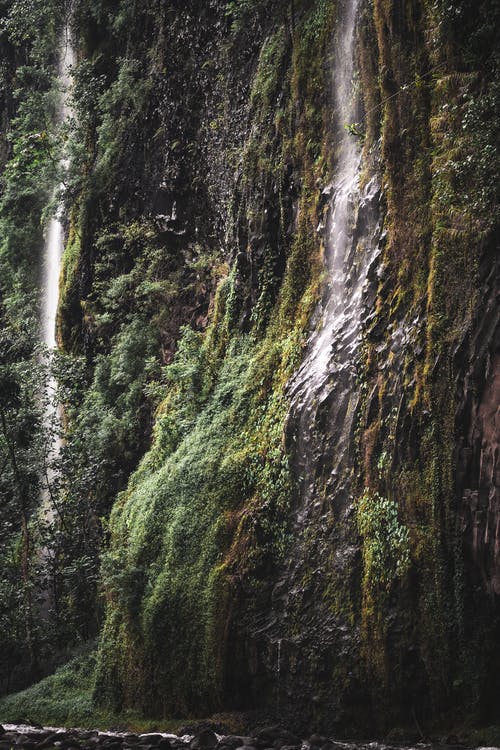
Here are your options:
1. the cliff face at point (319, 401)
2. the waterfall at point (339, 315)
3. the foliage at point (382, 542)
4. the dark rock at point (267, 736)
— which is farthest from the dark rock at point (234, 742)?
the waterfall at point (339, 315)

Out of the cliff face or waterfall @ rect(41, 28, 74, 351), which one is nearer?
the cliff face

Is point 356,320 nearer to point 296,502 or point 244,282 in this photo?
point 296,502

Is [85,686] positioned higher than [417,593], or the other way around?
[417,593]

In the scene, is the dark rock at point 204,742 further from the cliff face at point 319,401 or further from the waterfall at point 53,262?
the waterfall at point 53,262

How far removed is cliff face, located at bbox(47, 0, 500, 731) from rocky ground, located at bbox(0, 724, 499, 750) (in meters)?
0.39

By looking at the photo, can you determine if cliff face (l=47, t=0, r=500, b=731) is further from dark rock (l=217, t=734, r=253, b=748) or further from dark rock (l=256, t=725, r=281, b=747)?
dark rock (l=217, t=734, r=253, b=748)

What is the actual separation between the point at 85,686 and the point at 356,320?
7.15m

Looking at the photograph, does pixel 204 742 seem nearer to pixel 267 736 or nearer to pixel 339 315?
pixel 267 736

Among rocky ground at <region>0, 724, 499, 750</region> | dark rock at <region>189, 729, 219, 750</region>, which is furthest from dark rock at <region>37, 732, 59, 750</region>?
dark rock at <region>189, 729, 219, 750</region>

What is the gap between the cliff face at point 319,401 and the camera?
787cm

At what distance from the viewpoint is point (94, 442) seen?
1662 centimetres

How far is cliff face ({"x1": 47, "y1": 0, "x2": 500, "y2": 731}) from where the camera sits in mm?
7871

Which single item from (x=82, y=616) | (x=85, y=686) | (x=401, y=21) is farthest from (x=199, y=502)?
(x=401, y=21)

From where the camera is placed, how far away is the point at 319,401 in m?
10.1
